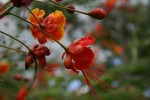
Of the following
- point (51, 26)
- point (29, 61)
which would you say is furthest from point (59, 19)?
point (29, 61)

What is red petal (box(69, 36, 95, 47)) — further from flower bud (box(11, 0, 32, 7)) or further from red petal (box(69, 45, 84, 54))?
flower bud (box(11, 0, 32, 7))

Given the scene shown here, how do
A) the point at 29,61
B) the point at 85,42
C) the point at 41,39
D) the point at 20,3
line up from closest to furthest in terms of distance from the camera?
the point at 20,3
the point at 29,61
the point at 85,42
the point at 41,39

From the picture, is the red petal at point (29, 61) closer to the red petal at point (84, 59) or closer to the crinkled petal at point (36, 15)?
the red petal at point (84, 59)

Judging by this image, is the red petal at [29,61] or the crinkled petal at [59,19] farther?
the crinkled petal at [59,19]

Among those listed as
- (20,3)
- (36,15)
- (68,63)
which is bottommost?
(68,63)

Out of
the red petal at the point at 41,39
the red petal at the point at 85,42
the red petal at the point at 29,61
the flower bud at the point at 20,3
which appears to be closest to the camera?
the flower bud at the point at 20,3

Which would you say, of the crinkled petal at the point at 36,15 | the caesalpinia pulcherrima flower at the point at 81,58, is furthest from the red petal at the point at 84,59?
the crinkled petal at the point at 36,15

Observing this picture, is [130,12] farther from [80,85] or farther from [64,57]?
[64,57]

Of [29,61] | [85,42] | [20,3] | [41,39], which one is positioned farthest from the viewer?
[41,39]

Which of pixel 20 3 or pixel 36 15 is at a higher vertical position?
pixel 36 15

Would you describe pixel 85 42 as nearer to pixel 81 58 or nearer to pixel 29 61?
pixel 81 58

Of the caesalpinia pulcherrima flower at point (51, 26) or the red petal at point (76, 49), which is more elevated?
the caesalpinia pulcherrima flower at point (51, 26)
